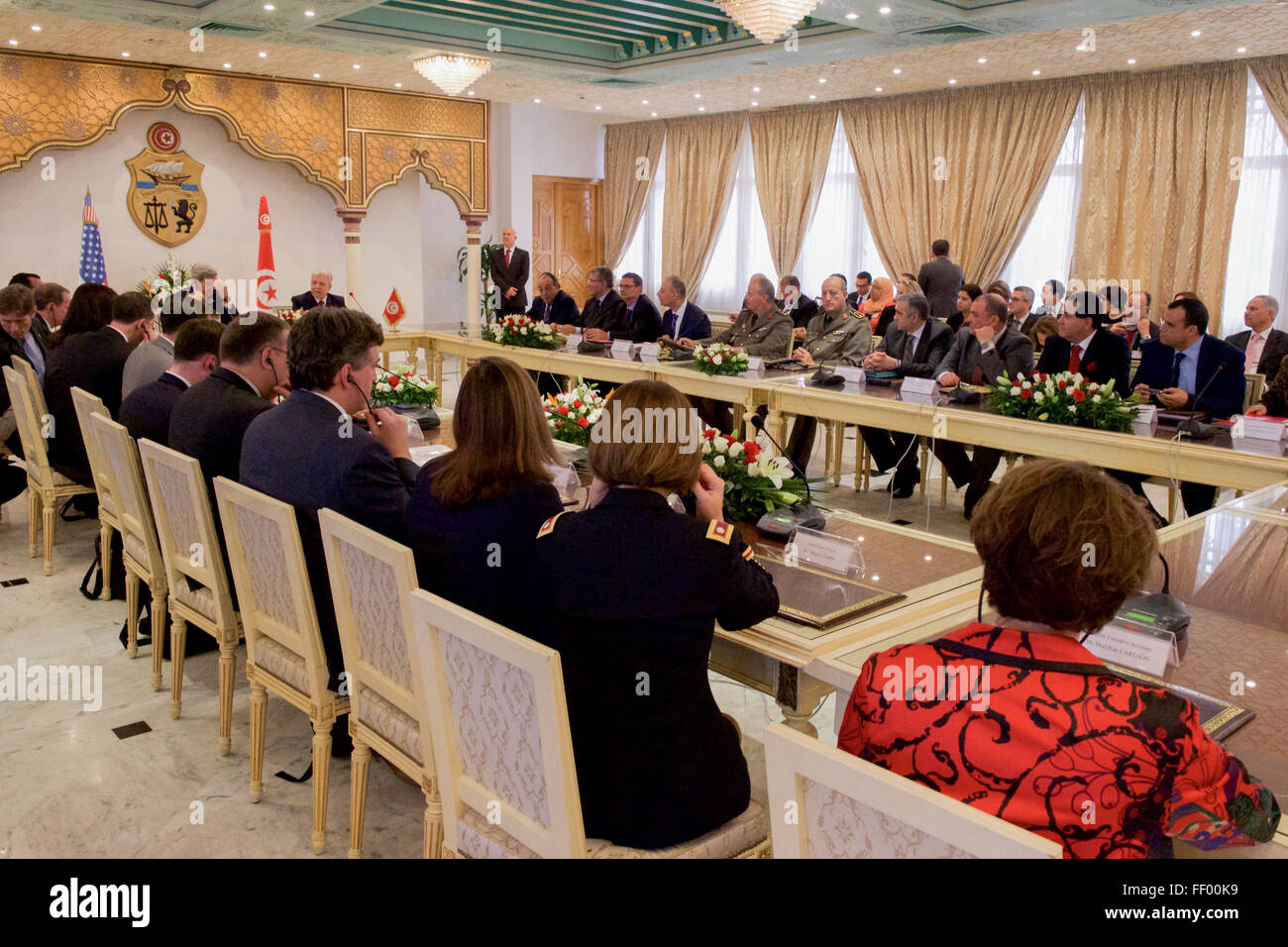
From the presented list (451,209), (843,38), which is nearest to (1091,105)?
(843,38)

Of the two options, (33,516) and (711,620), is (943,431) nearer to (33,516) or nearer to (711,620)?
(711,620)

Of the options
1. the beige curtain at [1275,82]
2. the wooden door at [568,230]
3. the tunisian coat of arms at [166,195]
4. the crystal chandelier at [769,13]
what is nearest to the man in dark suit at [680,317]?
the crystal chandelier at [769,13]

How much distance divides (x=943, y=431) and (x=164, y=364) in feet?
10.9

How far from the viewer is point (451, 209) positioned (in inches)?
522

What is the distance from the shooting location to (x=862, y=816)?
1.17 meters

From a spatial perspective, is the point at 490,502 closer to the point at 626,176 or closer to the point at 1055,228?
the point at 1055,228

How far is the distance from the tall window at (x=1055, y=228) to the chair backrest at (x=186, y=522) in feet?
27.9

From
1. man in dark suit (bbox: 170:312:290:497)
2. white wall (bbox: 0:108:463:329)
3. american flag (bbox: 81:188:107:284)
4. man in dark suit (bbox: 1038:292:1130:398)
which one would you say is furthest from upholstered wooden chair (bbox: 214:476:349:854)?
white wall (bbox: 0:108:463:329)

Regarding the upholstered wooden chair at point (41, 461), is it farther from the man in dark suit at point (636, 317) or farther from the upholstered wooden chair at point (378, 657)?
the man in dark suit at point (636, 317)

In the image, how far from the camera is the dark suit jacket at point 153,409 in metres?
3.43

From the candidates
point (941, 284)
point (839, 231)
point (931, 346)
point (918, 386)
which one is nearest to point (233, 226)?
point (839, 231)

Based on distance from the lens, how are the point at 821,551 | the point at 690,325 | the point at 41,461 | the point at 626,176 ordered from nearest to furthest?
the point at 821,551, the point at 41,461, the point at 690,325, the point at 626,176

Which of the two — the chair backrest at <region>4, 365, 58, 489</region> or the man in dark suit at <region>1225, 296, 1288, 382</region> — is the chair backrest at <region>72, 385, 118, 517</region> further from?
the man in dark suit at <region>1225, 296, 1288, 382</region>

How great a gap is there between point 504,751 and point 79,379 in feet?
11.7
